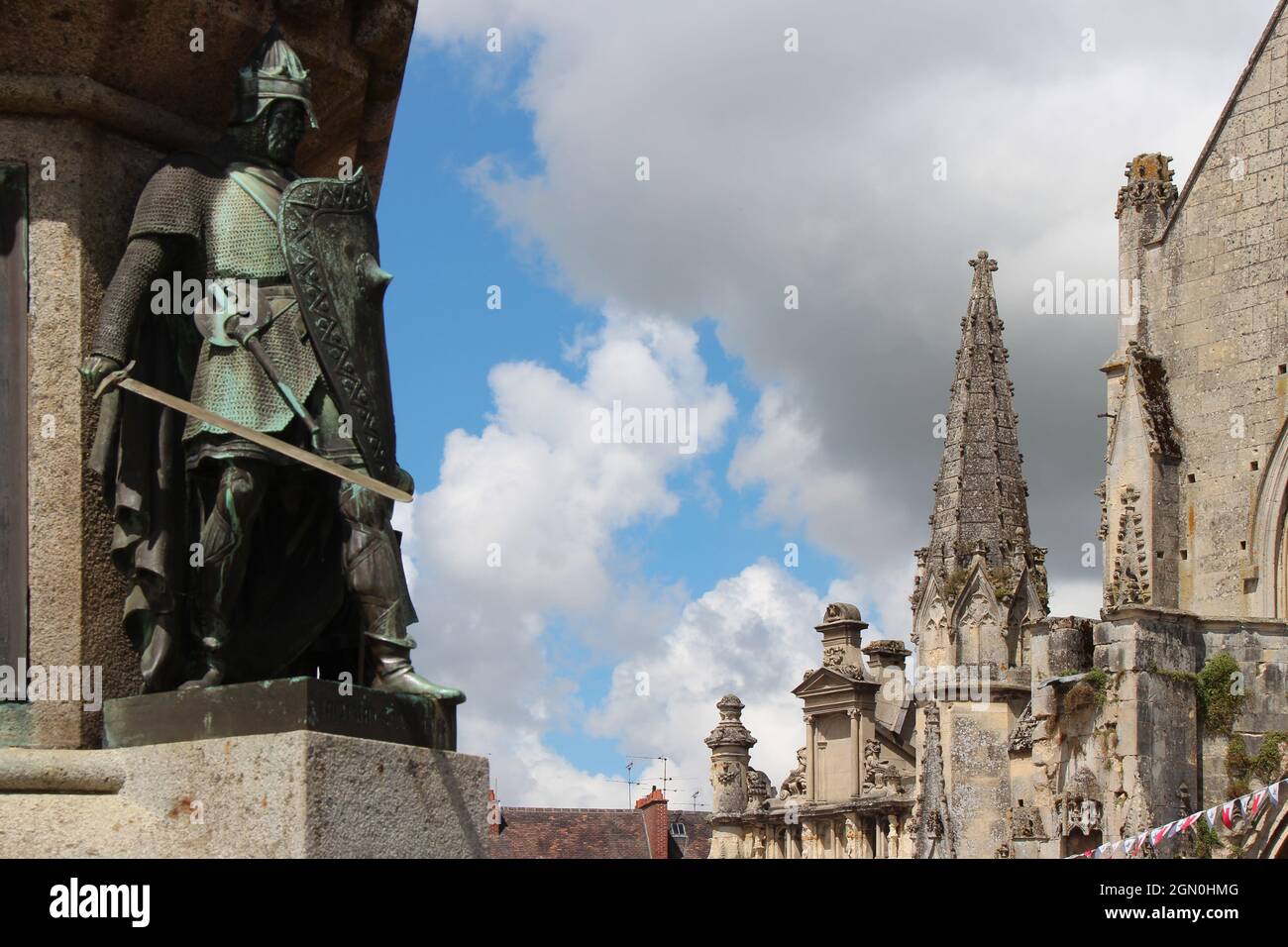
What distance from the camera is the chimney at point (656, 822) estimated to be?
184 feet

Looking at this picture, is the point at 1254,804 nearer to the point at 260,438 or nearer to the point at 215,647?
the point at 215,647

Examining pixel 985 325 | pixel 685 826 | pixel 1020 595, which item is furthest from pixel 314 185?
pixel 685 826

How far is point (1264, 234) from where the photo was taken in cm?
2447

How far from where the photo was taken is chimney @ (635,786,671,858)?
184 feet

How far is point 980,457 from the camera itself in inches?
1563

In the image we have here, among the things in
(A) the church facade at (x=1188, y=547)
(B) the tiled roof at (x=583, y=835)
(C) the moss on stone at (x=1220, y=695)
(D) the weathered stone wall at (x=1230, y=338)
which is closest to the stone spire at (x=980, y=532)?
(A) the church facade at (x=1188, y=547)

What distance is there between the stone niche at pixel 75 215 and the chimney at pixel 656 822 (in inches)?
1972

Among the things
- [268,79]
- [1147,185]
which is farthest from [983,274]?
[268,79]

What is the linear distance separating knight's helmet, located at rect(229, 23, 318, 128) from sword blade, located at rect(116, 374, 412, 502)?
3.06 feet

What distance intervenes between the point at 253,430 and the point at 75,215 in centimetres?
94

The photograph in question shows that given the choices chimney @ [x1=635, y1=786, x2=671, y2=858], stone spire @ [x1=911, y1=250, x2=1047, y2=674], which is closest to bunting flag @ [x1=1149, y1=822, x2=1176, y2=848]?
stone spire @ [x1=911, y1=250, x2=1047, y2=674]

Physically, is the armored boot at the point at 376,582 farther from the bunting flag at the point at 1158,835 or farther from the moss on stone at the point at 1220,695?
the moss on stone at the point at 1220,695

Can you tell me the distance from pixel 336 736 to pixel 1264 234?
20.5 m

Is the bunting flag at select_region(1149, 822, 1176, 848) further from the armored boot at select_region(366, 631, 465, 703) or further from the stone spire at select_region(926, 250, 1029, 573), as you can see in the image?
the stone spire at select_region(926, 250, 1029, 573)
